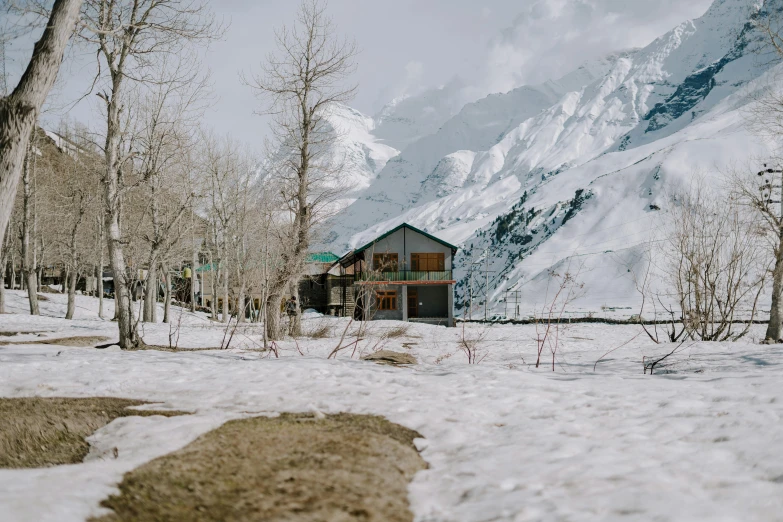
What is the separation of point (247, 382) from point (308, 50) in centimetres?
1379

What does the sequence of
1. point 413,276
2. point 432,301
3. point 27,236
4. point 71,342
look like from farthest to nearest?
point 432,301, point 413,276, point 27,236, point 71,342

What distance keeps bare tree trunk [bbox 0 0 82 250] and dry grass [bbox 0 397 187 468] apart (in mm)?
2087

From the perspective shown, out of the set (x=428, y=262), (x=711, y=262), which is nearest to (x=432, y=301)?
(x=428, y=262)

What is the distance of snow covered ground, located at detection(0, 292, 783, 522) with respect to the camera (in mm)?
2904

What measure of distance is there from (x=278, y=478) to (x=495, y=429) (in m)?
2.17

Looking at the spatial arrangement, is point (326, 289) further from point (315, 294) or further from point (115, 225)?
point (115, 225)

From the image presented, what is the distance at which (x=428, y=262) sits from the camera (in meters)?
42.7

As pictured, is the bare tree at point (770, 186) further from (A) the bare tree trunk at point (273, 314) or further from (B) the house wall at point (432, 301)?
(B) the house wall at point (432, 301)

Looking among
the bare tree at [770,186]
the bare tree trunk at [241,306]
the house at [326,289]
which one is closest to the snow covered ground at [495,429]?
the bare tree trunk at [241,306]

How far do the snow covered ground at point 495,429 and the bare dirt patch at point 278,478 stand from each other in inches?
7.8

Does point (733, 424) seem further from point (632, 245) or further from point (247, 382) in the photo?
point (632, 245)

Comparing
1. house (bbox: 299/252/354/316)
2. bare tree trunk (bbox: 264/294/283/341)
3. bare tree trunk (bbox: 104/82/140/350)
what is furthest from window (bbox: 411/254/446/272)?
bare tree trunk (bbox: 104/82/140/350)

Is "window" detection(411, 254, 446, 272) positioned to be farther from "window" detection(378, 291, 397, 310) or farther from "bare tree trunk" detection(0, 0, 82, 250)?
"bare tree trunk" detection(0, 0, 82, 250)

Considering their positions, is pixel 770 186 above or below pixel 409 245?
below
